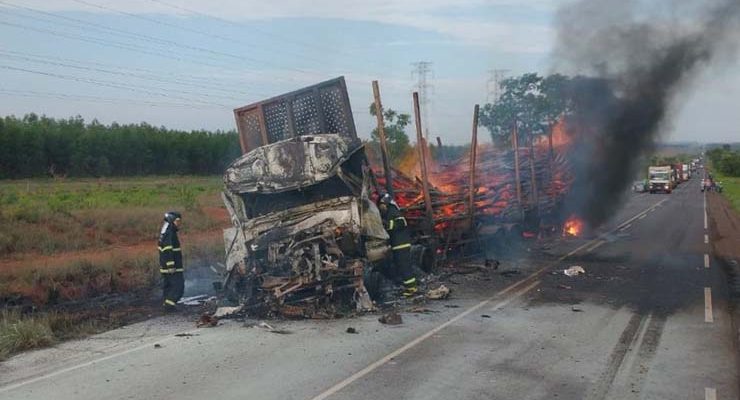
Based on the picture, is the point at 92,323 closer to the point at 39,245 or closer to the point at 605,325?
the point at 605,325

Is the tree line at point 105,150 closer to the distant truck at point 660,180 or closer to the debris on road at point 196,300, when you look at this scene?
the distant truck at point 660,180

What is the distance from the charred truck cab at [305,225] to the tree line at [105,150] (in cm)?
3691

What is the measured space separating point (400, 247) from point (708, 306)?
484 centimetres

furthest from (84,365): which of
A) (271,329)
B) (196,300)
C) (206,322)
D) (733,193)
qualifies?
(733,193)

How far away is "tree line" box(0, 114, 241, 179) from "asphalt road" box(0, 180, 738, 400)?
129ft

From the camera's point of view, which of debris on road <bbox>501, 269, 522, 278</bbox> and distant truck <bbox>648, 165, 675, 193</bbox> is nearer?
debris on road <bbox>501, 269, 522, 278</bbox>

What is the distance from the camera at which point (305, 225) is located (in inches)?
417

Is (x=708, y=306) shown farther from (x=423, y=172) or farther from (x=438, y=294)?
(x=423, y=172)

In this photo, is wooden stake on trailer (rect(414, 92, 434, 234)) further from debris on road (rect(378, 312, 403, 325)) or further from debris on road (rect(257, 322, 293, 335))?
debris on road (rect(257, 322, 293, 335))

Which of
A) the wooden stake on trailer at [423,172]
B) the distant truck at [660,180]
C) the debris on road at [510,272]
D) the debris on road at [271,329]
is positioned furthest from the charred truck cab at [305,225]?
the distant truck at [660,180]

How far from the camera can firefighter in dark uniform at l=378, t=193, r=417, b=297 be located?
37.3 feet

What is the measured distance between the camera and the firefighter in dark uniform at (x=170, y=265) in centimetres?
1099

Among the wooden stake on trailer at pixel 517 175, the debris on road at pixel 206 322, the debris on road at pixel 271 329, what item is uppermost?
the wooden stake on trailer at pixel 517 175

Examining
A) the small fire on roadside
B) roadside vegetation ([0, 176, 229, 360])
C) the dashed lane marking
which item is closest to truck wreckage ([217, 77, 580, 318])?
the dashed lane marking
